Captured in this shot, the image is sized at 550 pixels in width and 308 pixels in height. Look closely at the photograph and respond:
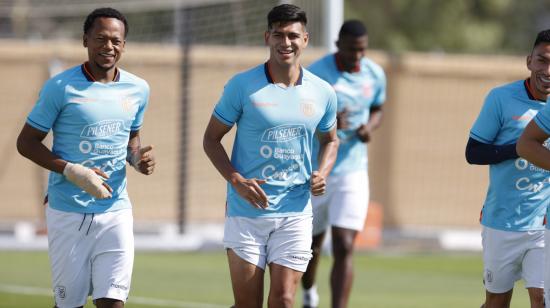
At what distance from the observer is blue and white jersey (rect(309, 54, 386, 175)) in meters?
11.9

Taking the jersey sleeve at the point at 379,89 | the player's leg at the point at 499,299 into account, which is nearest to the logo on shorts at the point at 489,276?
the player's leg at the point at 499,299

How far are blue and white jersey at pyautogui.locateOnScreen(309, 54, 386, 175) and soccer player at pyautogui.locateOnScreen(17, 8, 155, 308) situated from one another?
12.2 feet

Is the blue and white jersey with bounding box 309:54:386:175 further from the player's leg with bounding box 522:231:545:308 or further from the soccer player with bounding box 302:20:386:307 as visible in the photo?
the player's leg with bounding box 522:231:545:308

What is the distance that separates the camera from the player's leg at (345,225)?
1136 cm

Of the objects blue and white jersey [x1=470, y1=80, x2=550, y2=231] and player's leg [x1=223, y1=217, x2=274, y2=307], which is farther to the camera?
blue and white jersey [x1=470, y1=80, x2=550, y2=231]

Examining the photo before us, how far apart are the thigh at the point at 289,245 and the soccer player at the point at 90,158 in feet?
3.25

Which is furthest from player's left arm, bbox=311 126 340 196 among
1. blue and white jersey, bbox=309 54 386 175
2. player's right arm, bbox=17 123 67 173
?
blue and white jersey, bbox=309 54 386 175

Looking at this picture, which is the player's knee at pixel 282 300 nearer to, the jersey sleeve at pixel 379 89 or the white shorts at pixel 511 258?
the white shorts at pixel 511 258

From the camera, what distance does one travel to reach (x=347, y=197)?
38.8ft

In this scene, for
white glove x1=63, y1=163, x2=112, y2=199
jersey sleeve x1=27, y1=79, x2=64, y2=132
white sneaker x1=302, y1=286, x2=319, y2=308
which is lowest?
white sneaker x1=302, y1=286, x2=319, y2=308

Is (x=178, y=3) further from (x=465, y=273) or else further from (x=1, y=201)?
(x=465, y=273)

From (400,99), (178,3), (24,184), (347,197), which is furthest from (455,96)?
(347,197)

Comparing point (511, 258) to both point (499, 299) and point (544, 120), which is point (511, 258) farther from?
point (544, 120)

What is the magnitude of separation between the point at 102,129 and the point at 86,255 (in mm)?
876
